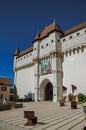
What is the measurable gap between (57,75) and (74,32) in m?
9.85

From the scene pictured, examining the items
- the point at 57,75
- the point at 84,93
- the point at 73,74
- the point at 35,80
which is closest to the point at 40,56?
the point at 35,80

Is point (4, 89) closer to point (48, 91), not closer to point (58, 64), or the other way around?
point (48, 91)

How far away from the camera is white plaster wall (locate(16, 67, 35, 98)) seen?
43656 mm

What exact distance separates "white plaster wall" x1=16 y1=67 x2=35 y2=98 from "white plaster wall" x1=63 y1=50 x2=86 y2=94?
41.3ft

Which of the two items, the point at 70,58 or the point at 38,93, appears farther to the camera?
the point at 38,93

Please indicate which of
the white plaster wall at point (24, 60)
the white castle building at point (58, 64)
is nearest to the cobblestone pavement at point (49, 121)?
the white castle building at point (58, 64)

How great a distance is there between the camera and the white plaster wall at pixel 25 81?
4366 centimetres

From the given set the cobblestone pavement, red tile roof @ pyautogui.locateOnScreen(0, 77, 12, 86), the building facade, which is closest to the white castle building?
the building facade

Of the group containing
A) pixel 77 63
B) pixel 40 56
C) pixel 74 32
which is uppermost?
pixel 74 32

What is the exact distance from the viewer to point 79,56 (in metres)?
31.1

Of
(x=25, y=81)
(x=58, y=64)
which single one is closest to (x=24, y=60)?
(x=25, y=81)

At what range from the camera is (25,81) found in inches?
1822

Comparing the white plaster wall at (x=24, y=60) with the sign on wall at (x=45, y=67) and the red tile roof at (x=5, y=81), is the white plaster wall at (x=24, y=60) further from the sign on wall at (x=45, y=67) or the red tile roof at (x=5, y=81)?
the sign on wall at (x=45, y=67)

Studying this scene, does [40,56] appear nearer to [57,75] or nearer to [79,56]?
[57,75]
